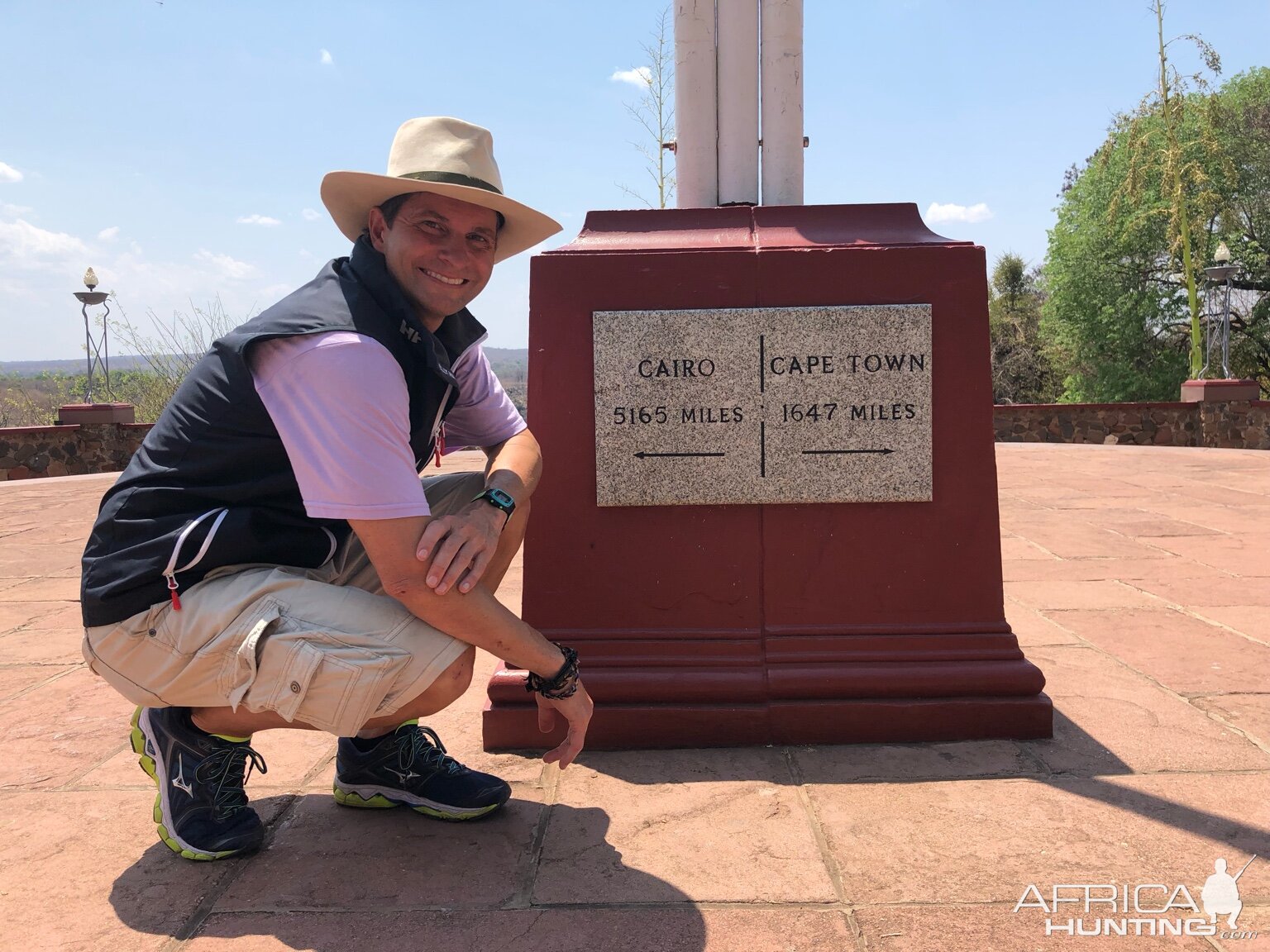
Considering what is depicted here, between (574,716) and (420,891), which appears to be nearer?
(420,891)

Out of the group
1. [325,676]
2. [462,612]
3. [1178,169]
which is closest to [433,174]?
[462,612]

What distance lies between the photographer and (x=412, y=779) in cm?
206

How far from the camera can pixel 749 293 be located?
243 centimetres

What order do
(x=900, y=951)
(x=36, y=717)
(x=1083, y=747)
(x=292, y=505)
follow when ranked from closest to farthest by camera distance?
(x=900, y=951) → (x=292, y=505) → (x=1083, y=747) → (x=36, y=717)

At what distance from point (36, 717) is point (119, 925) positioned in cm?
136

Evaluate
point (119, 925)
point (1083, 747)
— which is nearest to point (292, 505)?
point (119, 925)

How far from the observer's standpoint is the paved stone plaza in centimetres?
160

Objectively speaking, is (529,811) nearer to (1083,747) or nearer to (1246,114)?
(1083,747)

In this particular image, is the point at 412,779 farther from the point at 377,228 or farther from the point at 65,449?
the point at 65,449

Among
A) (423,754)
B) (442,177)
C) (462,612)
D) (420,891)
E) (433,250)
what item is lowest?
(420,891)

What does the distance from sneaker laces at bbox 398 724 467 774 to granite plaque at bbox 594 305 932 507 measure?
71 centimetres

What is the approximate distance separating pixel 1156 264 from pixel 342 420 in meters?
29.9

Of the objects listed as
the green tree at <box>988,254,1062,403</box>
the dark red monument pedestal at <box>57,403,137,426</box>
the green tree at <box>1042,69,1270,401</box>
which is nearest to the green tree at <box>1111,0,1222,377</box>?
the green tree at <box>1042,69,1270,401</box>

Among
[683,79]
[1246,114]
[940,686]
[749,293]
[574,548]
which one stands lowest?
[940,686]
